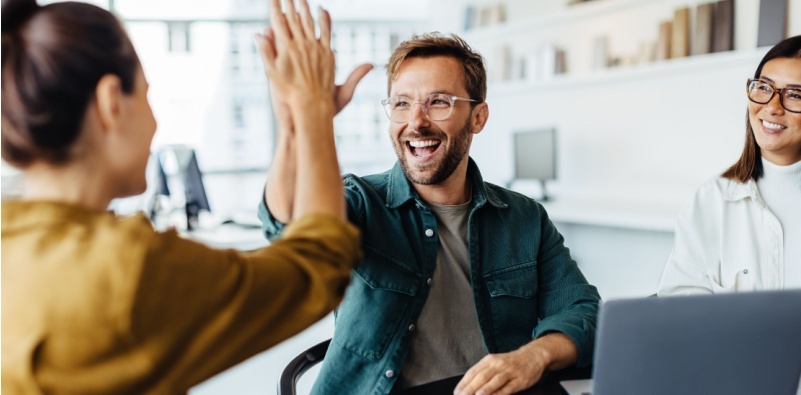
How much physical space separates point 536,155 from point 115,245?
4378mm

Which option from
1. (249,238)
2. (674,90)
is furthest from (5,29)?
(674,90)

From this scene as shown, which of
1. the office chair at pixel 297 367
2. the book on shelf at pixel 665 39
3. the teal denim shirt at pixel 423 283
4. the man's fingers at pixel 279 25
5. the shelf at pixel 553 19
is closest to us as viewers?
the man's fingers at pixel 279 25

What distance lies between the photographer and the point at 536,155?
16.2ft

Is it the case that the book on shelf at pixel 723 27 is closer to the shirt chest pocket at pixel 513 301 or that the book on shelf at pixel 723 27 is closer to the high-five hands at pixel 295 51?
the shirt chest pocket at pixel 513 301

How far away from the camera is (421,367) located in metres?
1.62

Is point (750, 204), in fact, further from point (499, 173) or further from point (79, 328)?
point (499, 173)

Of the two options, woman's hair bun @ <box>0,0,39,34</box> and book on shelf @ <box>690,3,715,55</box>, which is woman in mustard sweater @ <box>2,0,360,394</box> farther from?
book on shelf @ <box>690,3,715,55</box>

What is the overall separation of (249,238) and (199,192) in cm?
64

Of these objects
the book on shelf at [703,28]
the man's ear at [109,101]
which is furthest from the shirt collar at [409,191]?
the book on shelf at [703,28]

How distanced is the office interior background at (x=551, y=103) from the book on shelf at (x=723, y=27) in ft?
0.15

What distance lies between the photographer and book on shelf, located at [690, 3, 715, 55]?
3.84 meters

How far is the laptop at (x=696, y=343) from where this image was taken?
3.30 feet

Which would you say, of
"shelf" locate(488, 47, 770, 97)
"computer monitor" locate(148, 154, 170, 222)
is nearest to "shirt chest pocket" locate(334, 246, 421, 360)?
"shelf" locate(488, 47, 770, 97)

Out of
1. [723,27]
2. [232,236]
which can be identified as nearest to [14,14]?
Result: [232,236]
